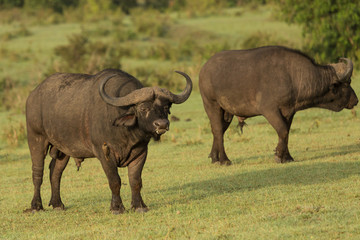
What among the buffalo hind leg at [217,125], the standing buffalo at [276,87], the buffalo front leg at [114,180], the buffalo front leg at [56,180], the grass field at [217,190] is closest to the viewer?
the grass field at [217,190]

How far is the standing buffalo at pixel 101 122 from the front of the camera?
8.61 meters

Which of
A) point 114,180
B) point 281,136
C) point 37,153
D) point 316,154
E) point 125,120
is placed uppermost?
point 125,120

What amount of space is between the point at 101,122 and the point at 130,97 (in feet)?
2.10

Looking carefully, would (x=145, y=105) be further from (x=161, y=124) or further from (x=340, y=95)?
(x=340, y=95)

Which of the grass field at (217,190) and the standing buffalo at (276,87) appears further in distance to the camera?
the standing buffalo at (276,87)

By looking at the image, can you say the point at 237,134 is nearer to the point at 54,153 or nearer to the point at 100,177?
the point at 100,177

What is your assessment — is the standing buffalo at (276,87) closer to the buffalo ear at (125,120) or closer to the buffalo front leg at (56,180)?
the buffalo front leg at (56,180)

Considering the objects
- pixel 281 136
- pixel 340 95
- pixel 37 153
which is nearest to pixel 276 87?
pixel 281 136

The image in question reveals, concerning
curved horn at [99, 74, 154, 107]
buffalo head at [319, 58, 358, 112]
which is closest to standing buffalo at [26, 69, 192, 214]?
curved horn at [99, 74, 154, 107]

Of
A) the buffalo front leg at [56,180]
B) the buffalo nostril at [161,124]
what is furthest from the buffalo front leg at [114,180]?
the buffalo front leg at [56,180]

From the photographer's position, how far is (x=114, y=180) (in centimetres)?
909

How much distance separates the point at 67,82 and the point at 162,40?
2842 cm

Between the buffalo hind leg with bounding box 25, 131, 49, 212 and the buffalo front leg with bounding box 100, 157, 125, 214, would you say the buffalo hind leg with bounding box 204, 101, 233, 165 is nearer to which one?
the buffalo hind leg with bounding box 25, 131, 49, 212

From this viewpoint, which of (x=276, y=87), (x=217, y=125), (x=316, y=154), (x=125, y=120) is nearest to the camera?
(x=125, y=120)
